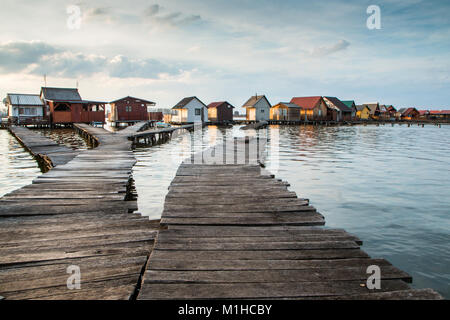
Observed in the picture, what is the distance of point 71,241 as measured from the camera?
4680 millimetres

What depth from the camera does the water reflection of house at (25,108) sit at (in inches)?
1880

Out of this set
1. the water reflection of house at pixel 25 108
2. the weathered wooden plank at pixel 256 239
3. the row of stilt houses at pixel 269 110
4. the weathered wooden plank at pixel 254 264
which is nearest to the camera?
the weathered wooden plank at pixel 254 264

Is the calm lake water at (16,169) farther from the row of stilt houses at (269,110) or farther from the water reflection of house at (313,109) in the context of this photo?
the water reflection of house at (313,109)

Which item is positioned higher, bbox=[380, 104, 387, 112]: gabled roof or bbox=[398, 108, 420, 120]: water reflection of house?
bbox=[380, 104, 387, 112]: gabled roof

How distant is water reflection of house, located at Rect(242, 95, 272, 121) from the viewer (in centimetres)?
7494

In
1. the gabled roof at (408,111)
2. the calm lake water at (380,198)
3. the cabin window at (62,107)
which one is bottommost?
the calm lake water at (380,198)

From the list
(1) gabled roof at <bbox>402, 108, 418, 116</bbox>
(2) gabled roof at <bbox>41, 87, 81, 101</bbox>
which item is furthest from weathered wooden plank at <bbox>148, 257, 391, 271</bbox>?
(1) gabled roof at <bbox>402, 108, 418, 116</bbox>

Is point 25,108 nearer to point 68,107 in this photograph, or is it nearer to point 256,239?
point 68,107

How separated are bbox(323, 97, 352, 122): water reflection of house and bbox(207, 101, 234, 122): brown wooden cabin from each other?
1072 inches

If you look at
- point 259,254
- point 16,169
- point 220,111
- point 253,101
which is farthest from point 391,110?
point 259,254

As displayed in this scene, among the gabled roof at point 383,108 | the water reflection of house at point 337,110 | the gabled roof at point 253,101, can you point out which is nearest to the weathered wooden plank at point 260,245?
the gabled roof at point 253,101

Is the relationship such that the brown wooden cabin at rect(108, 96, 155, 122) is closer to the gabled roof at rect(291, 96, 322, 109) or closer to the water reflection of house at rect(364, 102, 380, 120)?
the gabled roof at rect(291, 96, 322, 109)
